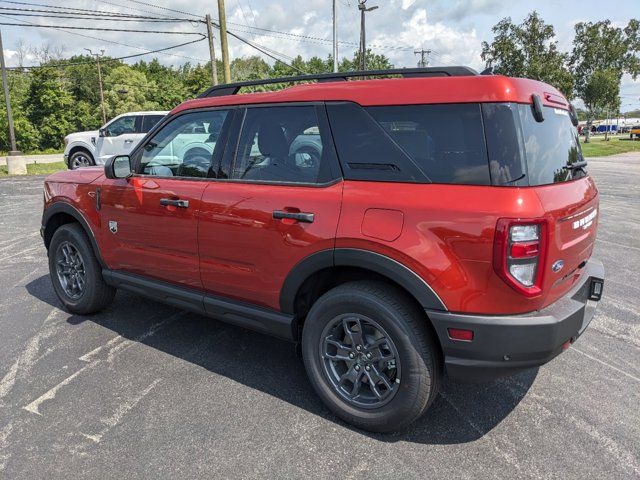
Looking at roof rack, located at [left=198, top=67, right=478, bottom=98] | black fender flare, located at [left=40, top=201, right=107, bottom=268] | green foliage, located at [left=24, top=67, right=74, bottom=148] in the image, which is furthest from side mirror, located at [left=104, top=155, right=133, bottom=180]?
green foliage, located at [left=24, top=67, right=74, bottom=148]

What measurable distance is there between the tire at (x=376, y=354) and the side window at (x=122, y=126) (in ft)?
45.2

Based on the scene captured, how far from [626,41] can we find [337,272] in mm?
47877

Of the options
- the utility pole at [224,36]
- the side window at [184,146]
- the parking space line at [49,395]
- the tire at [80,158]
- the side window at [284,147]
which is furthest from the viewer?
the utility pole at [224,36]

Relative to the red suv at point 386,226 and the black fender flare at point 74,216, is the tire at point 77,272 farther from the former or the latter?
the red suv at point 386,226

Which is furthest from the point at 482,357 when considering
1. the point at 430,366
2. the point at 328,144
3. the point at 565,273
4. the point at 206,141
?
the point at 206,141

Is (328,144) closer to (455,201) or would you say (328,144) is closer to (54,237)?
(455,201)

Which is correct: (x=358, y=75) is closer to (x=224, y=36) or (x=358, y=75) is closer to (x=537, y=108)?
(x=537, y=108)

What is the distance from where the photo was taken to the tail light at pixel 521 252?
222 cm

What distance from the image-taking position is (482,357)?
94.0 inches

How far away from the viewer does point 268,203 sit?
295 centimetres

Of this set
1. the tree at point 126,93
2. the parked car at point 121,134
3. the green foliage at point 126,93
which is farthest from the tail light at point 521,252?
the tree at point 126,93

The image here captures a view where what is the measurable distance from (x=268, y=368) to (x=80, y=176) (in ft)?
7.68

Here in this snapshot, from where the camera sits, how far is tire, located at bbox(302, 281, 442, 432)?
8.34ft

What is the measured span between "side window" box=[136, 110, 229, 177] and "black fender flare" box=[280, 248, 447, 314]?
106cm
